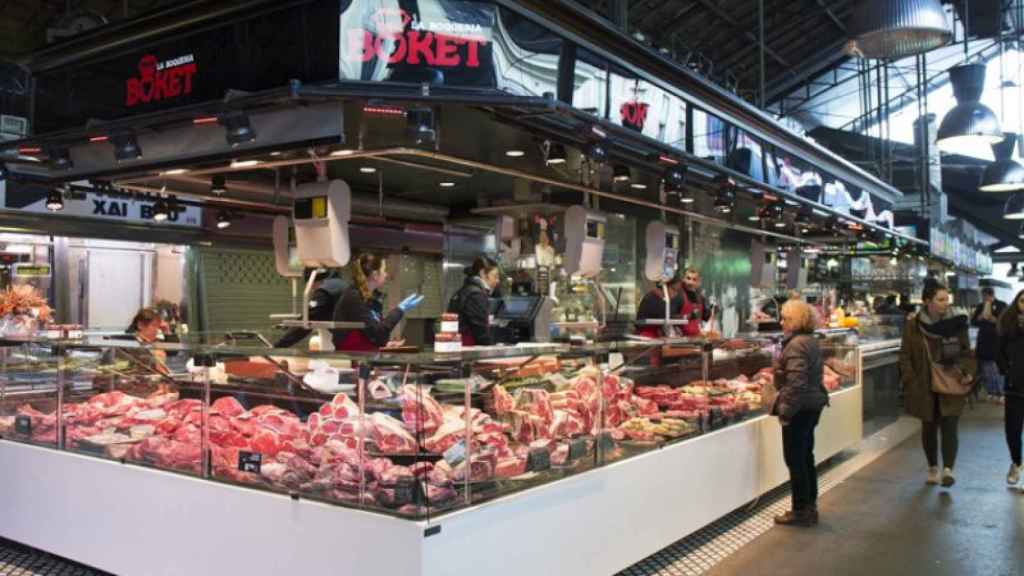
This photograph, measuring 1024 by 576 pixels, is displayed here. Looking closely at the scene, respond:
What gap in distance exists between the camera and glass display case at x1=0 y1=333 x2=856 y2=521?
3.61 meters

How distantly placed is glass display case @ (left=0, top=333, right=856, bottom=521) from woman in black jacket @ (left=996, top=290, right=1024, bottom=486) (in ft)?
9.34

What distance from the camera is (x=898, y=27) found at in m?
5.42

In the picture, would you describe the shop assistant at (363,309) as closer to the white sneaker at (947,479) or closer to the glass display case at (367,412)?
the glass display case at (367,412)

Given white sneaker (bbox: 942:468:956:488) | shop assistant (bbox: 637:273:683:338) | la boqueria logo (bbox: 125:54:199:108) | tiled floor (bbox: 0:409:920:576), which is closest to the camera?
tiled floor (bbox: 0:409:920:576)

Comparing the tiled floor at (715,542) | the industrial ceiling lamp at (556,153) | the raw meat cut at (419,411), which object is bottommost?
the tiled floor at (715,542)

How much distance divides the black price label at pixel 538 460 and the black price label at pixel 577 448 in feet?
0.65

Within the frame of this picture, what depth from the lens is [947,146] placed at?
9.66m

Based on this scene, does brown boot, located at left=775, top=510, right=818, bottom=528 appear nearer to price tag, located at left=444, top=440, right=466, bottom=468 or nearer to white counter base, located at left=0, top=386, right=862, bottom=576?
white counter base, located at left=0, top=386, right=862, bottom=576

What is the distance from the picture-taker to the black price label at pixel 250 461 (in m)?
3.95

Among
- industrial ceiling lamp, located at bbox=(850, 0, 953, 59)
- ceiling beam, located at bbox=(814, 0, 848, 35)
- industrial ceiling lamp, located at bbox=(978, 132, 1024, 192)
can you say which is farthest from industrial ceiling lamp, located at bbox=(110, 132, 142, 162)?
ceiling beam, located at bbox=(814, 0, 848, 35)

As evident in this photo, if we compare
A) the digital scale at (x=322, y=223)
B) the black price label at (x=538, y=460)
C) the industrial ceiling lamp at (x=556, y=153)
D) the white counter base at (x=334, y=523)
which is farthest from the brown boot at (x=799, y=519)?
the digital scale at (x=322, y=223)

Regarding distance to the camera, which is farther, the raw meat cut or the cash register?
the cash register

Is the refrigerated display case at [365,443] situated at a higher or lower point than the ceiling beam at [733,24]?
lower

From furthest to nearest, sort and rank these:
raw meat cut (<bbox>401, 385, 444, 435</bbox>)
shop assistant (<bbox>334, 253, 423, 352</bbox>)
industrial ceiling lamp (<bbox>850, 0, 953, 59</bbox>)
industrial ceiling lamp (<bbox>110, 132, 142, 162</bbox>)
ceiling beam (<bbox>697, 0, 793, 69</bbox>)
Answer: ceiling beam (<bbox>697, 0, 793, 69</bbox>) < shop assistant (<bbox>334, 253, 423, 352</bbox>) < industrial ceiling lamp (<bbox>110, 132, 142, 162</bbox>) < industrial ceiling lamp (<bbox>850, 0, 953, 59</bbox>) < raw meat cut (<bbox>401, 385, 444, 435</bbox>)
